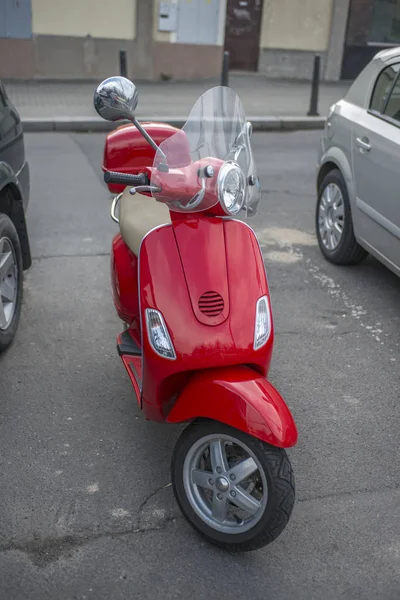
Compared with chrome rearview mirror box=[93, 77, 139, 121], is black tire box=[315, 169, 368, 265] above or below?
below

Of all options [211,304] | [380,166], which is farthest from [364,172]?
[211,304]

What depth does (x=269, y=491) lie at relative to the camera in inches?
108

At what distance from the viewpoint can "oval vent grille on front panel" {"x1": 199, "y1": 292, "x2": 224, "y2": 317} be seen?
2992mm

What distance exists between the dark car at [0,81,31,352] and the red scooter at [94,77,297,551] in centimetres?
154

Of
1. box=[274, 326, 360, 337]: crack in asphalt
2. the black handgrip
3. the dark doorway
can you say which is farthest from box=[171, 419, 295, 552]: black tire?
the dark doorway

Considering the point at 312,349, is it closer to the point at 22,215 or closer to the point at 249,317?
the point at 249,317

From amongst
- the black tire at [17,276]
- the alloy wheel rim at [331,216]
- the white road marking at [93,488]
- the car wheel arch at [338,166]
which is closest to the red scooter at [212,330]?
the white road marking at [93,488]

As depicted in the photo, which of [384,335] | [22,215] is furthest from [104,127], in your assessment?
[384,335]

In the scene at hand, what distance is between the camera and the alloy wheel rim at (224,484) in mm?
Result: 2836

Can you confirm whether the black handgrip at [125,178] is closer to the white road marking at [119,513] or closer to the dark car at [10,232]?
the white road marking at [119,513]

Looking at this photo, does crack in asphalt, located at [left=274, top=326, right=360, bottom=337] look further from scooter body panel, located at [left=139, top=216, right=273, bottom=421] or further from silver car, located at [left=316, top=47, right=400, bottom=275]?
scooter body panel, located at [left=139, top=216, right=273, bottom=421]

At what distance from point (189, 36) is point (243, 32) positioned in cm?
156

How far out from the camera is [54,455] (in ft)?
11.5

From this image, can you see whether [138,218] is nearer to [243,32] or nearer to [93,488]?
[93,488]
